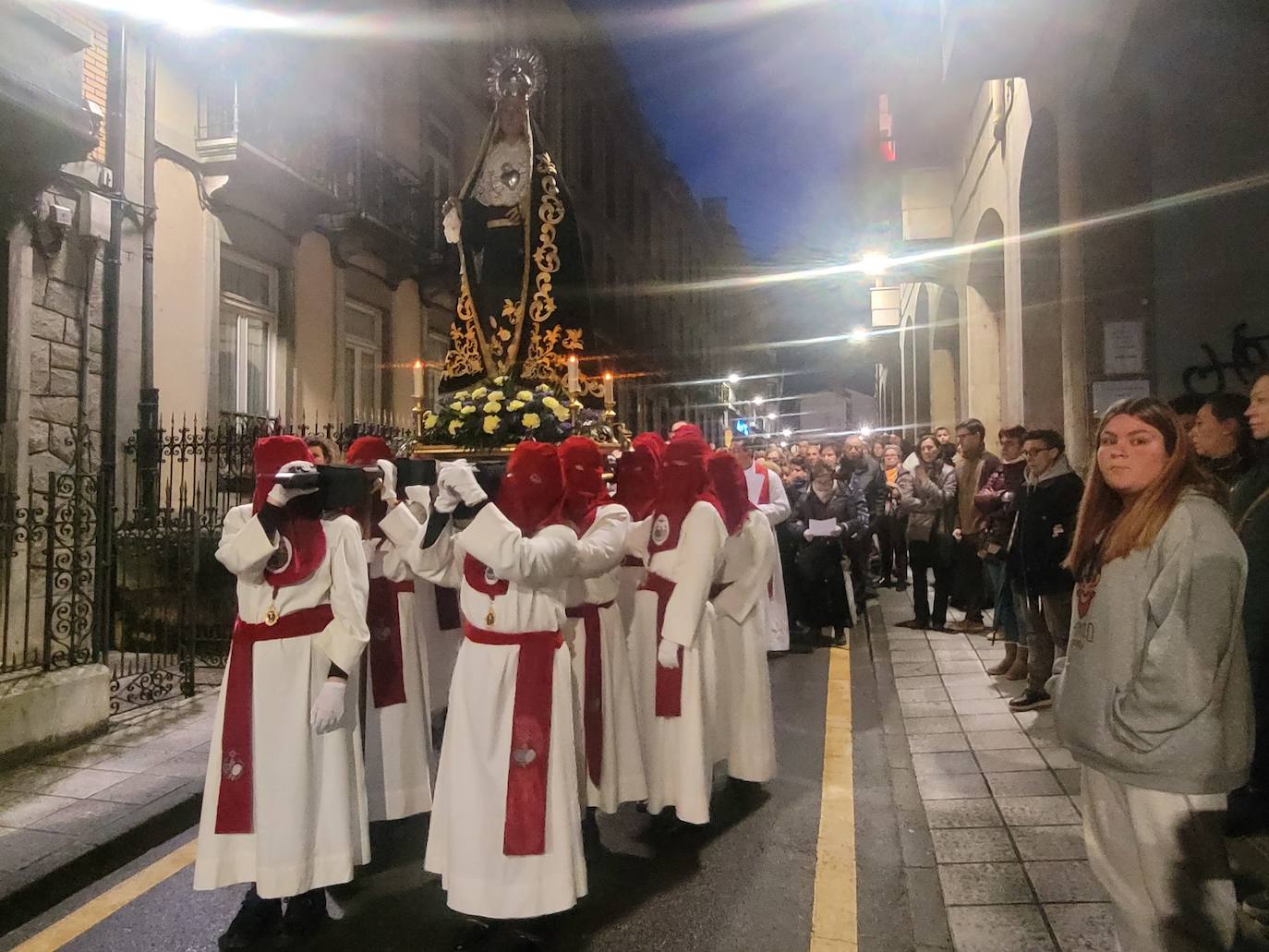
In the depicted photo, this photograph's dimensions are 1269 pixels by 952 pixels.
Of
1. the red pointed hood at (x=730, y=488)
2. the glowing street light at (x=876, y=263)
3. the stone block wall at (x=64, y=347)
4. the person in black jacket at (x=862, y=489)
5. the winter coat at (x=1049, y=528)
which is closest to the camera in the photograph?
the red pointed hood at (x=730, y=488)

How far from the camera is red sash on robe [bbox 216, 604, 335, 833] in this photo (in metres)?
3.47

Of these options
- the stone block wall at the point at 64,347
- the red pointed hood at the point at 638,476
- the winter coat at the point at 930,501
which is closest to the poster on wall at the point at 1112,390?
the winter coat at the point at 930,501

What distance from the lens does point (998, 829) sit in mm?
4367

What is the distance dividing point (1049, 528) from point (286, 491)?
16.3 feet

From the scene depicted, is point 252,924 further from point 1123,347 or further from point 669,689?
point 1123,347

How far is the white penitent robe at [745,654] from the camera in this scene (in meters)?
5.04

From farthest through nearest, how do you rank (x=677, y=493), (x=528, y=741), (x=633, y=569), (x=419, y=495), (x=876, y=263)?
(x=876, y=263)
(x=633, y=569)
(x=677, y=493)
(x=419, y=495)
(x=528, y=741)

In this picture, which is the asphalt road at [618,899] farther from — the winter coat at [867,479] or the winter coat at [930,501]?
the winter coat at [867,479]

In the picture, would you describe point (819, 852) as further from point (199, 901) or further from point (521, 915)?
point (199, 901)

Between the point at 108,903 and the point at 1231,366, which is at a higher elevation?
the point at 1231,366

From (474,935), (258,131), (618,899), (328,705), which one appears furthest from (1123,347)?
(258,131)

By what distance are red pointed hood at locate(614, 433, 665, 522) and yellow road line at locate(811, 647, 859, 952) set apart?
76.5 inches

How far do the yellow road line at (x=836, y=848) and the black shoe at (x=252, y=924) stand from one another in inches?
85.0

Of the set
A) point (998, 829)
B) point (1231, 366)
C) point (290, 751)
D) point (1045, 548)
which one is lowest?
point (998, 829)
